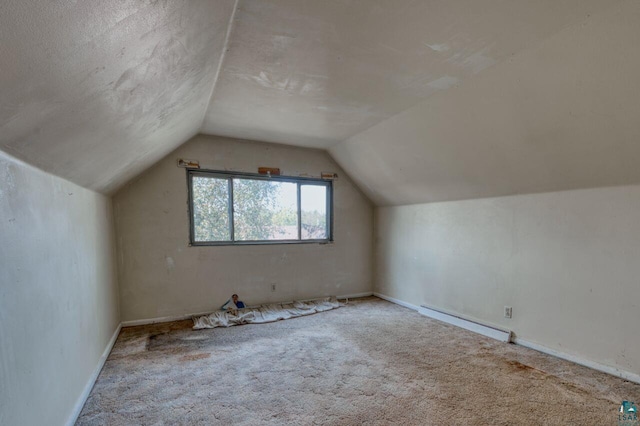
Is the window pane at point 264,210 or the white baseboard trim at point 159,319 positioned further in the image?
the window pane at point 264,210

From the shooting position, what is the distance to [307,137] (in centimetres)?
373

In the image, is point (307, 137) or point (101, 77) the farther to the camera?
point (307, 137)

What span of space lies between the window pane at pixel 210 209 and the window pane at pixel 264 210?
134 mm

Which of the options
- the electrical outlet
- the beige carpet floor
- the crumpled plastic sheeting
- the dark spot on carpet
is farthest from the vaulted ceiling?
the crumpled plastic sheeting

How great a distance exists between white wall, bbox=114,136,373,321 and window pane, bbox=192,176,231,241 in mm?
145

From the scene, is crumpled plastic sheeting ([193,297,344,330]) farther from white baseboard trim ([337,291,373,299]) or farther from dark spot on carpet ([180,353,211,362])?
dark spot on carpet ([180,353,211,362])

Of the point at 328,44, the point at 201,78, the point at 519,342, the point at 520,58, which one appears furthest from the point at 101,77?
the point at 519,342

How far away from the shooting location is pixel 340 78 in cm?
213

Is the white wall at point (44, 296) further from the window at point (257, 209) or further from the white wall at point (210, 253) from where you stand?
the window at point (257, 209)

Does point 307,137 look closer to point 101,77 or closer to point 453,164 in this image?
point 453,164

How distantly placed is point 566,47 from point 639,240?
5.24ft

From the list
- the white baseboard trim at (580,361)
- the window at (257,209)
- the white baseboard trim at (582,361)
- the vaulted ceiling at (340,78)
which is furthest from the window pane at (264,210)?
the white baseboard trim at (582,361)

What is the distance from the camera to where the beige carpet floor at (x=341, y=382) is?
5.90ft

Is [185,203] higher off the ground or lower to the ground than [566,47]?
lower
